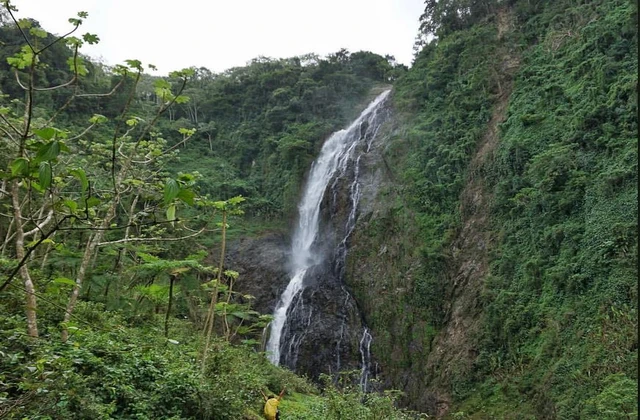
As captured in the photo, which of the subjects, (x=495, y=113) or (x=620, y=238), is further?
(x=495, y=113)

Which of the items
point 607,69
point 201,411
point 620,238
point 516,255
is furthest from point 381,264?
point 201,411

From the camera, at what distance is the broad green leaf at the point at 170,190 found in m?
1.42

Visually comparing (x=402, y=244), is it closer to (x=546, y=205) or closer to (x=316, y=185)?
(x=546, y=205)

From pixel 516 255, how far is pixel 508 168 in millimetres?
3484

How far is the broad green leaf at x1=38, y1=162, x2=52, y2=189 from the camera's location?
124cm

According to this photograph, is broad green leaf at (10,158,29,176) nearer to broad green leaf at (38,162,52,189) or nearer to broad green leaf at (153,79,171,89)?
broad green leaf at (38,162,52,189)

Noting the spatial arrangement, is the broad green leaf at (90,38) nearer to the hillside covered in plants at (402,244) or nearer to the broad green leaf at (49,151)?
the hillside covered in plants at (402,244)

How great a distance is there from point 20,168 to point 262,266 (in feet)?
70.2

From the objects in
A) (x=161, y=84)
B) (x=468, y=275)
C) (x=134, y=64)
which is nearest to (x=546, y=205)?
(x=468, y=275)

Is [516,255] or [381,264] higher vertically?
[516,255]

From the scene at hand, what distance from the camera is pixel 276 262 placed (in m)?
22.6

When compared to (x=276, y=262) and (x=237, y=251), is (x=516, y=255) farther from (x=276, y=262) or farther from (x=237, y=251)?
(x=237, y=251)

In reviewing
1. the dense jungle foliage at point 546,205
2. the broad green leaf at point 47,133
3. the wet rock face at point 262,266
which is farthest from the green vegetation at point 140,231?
the dense jungle foliage at point 546,205

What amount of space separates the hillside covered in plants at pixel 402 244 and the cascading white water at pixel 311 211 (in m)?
0.99
